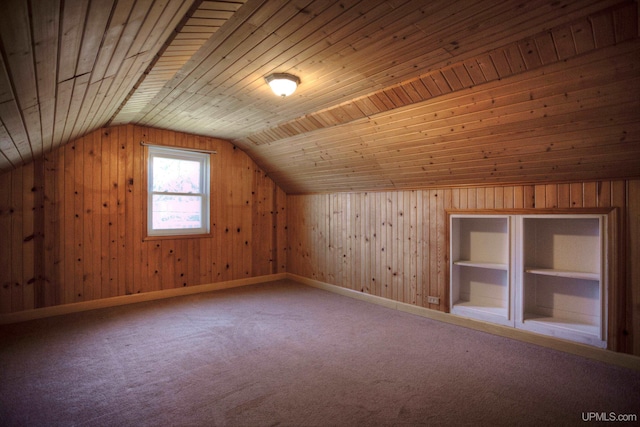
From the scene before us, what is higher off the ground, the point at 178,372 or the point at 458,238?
the point at 458,238

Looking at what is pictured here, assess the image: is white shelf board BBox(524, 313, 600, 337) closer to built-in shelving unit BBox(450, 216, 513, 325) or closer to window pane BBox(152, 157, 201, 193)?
built-in shelving unit BBox(450, 216, 513, 325)

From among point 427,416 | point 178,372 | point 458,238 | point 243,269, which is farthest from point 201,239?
point 427,416

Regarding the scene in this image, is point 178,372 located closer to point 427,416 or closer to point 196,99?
point 427,416

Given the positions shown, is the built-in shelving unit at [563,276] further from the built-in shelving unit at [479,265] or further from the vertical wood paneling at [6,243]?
the vertical wood paneling at [6,243]

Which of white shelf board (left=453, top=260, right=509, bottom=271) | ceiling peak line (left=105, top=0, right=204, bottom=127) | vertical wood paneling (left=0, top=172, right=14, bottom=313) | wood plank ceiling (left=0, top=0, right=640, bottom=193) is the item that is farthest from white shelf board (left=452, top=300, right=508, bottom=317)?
vertical wood paneling (left=0, top=172, right=14, bottom=313)

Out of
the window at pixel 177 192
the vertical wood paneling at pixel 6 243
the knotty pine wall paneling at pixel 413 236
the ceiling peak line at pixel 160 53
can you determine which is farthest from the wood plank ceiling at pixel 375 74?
the window at pixel 177 192

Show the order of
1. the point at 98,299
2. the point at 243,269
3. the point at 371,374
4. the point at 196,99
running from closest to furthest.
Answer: the point at 371,374
the point at 196,99
the point at 98,299
the point at 243,269

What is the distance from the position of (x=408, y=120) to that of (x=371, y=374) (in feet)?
6.84

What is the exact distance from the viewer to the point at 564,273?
285 cm

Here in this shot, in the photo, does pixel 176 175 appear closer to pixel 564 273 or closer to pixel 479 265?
pixel 479 265

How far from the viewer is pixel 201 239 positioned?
476 centimetres

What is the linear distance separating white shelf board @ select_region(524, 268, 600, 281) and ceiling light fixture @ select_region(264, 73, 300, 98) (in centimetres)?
261

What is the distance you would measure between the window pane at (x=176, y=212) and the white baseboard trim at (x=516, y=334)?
2.42 meters

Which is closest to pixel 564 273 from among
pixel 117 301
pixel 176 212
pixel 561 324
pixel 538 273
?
pixel 538 273
